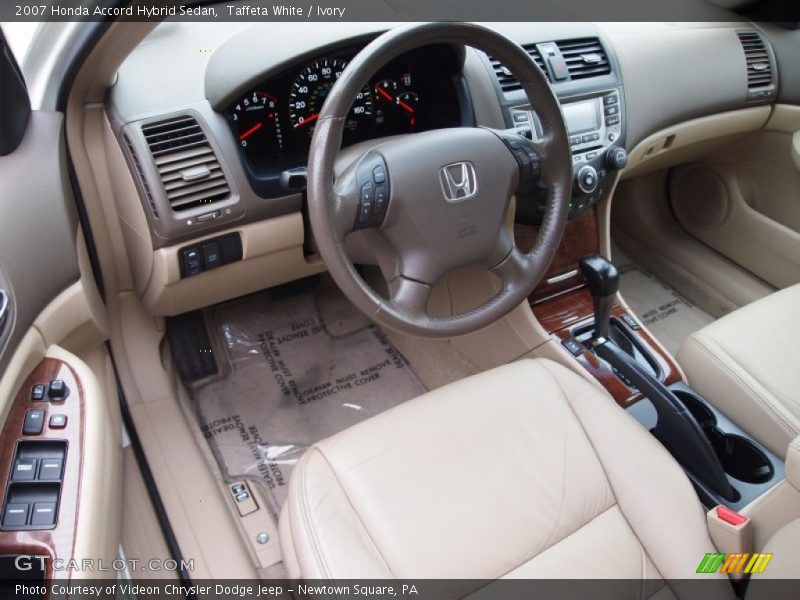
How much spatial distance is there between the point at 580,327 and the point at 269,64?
970 mm

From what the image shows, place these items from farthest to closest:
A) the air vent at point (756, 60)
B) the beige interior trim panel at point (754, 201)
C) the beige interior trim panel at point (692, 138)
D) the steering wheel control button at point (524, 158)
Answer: the beige interior trim panel at point (754, 201) < the air vent at point (756, 60) < the beige interior trim panel at point (692, 138) < the steering wheel control button at point (524, 158)

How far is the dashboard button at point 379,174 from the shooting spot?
3.81ft

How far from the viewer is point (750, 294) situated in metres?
2.28

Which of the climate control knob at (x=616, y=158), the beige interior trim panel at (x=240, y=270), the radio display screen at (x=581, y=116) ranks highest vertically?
the radio display screen at (x=581, y=116)

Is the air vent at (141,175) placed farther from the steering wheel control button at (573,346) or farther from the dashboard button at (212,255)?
the steering wheel control button at (573,346)

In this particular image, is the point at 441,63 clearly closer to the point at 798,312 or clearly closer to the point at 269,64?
the point at 269,64

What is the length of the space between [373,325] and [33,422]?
3.97 feet

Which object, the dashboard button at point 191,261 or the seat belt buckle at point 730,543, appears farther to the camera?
the dashboard button at point 191,261

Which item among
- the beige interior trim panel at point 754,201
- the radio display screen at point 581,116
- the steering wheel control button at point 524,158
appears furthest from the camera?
the beige interior trim panel at point 754,201

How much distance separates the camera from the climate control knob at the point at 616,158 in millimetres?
1651

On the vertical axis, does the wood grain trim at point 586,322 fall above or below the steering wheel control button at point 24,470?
below

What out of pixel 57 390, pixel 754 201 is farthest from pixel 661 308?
pixel 57 390

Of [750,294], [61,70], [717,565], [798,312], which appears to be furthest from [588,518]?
[750,294]

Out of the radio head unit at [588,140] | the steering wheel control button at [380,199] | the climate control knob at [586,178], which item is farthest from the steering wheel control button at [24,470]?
the climate control knob at [586,178]
